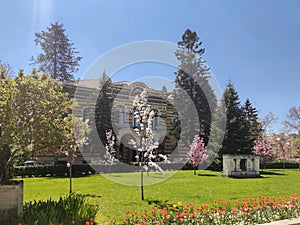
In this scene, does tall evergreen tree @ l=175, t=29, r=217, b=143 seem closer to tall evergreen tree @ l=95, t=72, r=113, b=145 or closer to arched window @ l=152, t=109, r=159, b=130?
arched window @ l=152, t=109, r=159, b=130

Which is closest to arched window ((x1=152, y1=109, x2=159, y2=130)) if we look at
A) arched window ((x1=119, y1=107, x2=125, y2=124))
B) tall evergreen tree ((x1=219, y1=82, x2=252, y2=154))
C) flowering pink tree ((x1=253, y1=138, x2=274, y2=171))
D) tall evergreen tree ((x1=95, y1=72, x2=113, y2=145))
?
arched window ((x1=119, y1=107, x2=125, y2=124))

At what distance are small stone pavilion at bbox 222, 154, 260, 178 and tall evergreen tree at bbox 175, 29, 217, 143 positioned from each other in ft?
44.2

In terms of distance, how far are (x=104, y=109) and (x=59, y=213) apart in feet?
85.4

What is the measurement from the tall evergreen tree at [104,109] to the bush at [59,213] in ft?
78.2

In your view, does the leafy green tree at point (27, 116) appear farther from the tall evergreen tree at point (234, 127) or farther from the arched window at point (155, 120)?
the tall evergreen tree at point (234, 127)

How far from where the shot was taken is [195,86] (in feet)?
127

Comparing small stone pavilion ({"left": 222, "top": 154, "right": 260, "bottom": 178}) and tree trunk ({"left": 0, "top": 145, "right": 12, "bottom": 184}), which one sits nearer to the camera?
tree trunk ({"left": 0, "top": 145, "right": 12, "bottom": 184})

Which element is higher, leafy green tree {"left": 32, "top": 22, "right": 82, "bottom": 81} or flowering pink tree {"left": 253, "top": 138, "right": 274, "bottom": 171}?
leafy green tree {"left": 32, "top": 22, "right": 82, "bottom": 81}

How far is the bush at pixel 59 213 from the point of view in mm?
5444

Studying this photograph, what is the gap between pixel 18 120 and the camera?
6.02 metres

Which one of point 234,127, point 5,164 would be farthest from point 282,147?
point 5,164

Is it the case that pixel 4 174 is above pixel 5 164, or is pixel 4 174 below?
below

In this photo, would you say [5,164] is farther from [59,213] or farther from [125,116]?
[125,116]

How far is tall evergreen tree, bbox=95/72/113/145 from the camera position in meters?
30.9
